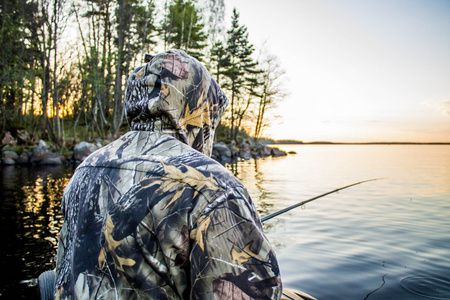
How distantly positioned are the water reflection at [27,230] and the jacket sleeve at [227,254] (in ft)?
12.3

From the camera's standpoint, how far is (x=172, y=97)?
1.24 meters

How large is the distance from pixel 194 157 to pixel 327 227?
20.1ft

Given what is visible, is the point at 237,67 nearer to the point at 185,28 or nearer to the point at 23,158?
the point at 185,28

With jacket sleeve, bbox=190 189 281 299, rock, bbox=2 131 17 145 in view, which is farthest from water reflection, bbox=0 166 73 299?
rock, bbox=2 131 17 145

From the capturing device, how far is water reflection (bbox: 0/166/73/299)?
13.8 feet

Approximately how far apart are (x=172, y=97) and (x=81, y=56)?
25636 millimetres

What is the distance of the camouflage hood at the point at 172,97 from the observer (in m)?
1.23

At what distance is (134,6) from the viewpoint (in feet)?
81.9

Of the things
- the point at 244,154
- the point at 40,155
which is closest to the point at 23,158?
the point at 40,155

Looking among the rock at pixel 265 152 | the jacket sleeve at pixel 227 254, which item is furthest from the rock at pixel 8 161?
the rock at pixel 265 152

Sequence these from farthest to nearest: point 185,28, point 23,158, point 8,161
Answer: point 185,28
point 23,158
point 8,161

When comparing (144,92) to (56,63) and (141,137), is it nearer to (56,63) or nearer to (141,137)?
(141,137)

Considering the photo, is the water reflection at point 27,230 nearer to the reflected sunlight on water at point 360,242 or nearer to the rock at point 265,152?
the reflected sunlight on water at point 360,242

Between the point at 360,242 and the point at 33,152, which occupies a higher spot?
the point at 360,242
